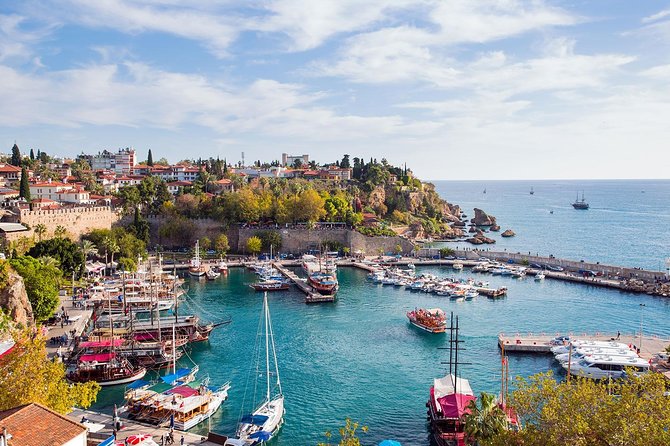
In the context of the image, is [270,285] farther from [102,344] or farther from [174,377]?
[174,377]

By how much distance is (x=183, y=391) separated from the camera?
1104 inches

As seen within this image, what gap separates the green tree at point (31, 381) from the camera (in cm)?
1811

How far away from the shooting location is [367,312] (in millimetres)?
48844

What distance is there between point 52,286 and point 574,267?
184 feet

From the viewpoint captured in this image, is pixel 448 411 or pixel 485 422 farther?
pixel 448 411

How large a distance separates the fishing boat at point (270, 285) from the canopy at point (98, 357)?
82.3 ft

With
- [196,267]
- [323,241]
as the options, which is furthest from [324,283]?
[323,241]

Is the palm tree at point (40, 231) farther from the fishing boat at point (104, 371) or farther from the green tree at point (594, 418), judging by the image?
the green tree at point (594, 418)

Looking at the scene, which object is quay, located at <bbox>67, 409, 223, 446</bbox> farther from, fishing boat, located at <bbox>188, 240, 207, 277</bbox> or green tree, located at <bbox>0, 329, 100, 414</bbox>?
fishing boat, located at <bbox>188, 240, 207, 277</bbox>

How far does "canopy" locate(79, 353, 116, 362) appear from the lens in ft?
104

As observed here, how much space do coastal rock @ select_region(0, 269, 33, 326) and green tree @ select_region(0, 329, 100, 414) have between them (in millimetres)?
14858

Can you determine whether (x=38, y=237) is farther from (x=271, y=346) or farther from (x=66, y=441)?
(x=66, y=441)

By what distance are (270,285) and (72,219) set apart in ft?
93.3

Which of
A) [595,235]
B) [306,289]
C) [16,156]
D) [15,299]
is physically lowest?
[306,289]
